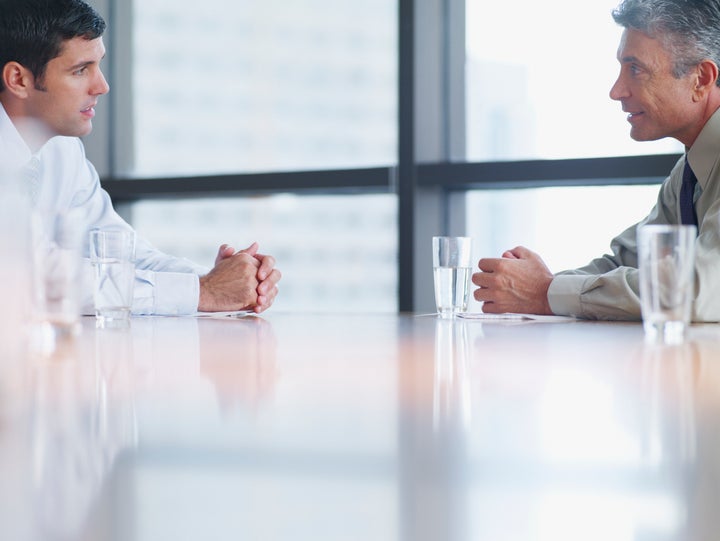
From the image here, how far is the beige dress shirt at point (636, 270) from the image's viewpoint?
1516 millimetres

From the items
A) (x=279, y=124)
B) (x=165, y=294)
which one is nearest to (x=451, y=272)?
(x=165, y=294)

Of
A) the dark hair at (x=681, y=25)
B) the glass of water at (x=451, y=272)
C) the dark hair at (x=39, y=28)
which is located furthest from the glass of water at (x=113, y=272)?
the dark hair at (x=681, y=25)

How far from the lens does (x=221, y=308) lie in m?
1.88

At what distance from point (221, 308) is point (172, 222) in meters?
1.58

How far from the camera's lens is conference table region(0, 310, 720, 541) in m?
0.26

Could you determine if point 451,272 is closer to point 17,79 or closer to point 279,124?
point 17,79

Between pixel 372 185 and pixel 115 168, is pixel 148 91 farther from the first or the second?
pixel 372 185

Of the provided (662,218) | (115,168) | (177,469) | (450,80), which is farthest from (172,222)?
(177,469)

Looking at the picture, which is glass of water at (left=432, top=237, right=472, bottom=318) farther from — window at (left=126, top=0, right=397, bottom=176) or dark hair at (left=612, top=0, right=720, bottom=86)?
window at (left=126, top=0, right=397, bottom=176)

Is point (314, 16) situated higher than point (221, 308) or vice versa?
point (314, 16)

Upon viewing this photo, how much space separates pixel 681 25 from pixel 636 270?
75cm

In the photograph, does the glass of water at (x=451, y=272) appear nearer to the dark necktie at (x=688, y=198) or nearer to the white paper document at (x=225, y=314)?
the white paper document at (x=225, y=314)

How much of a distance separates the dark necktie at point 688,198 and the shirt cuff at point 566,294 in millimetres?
→ 330

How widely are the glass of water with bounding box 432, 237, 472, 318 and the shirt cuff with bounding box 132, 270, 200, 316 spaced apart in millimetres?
519
